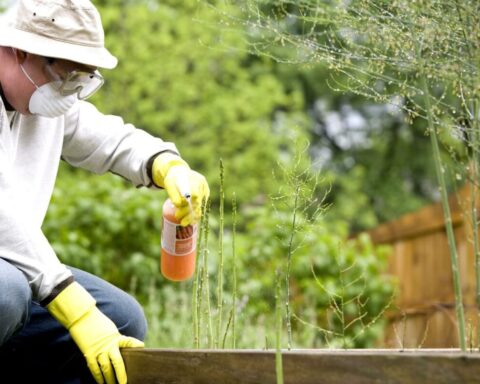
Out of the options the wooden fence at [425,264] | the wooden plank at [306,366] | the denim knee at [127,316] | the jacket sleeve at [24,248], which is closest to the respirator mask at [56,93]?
the jacket sleeve at [24,248]

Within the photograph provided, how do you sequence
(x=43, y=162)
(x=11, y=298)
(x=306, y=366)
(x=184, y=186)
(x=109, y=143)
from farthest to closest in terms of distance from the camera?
1. (x=109, y=143)
2. (x=43, y=162)
3. (x=184, y=186)
4. (x=11, y=298)
5. (x=306, y=366)

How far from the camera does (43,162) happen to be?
267 centimetres

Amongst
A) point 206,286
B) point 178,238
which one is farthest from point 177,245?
point 206,286

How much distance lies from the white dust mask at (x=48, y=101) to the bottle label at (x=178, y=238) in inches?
16.6

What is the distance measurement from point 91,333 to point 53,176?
58 centimetres

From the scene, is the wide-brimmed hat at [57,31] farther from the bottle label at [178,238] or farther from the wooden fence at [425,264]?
the wooden fence at [425,264]

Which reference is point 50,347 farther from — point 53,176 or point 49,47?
point 49,47

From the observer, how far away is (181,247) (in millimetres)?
2625

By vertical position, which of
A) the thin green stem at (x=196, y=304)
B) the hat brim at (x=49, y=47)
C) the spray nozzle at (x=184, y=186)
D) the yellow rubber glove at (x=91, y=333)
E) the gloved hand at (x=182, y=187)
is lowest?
the thin green stem at (x=196, y=304)

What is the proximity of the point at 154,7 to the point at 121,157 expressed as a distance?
937cm

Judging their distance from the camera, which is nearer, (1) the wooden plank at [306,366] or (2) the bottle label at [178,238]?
(1) the wooden plank at [306,366]

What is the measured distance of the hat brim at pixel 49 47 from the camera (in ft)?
8.02

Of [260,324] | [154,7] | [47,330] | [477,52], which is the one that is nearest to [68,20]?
[47,330]

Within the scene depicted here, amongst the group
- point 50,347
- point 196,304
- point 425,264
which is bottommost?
point 425,264
